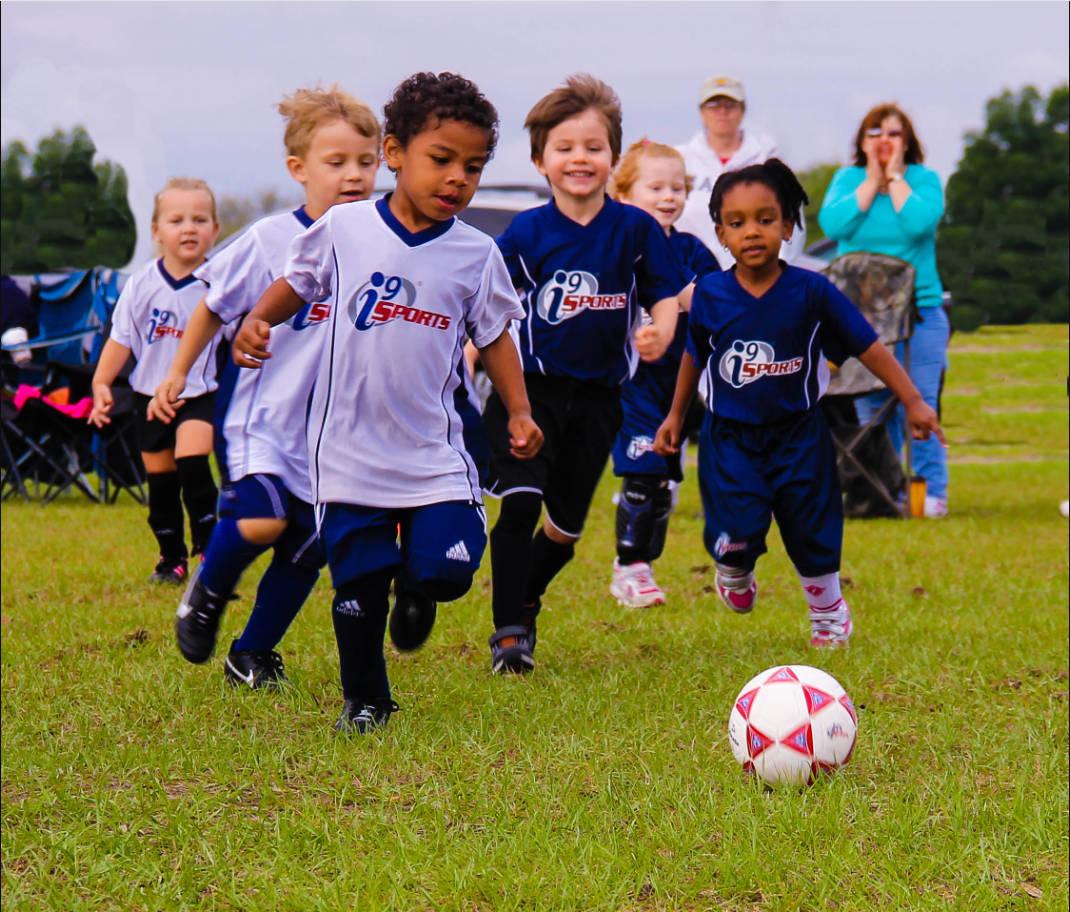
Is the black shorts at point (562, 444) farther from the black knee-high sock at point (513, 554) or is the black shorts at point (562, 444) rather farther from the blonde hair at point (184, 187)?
the blonde hair at point (184, 187)

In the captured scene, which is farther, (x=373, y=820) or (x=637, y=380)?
(x=637, y=380)

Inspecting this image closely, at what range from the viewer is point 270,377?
15.7ft

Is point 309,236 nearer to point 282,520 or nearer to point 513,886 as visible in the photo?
point 282,520

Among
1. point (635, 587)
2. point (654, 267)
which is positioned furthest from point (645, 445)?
point (654, 267)

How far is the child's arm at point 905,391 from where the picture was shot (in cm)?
500

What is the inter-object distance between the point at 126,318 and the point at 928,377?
19.6ft

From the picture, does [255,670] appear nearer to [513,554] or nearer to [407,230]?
Answer: [513,554]

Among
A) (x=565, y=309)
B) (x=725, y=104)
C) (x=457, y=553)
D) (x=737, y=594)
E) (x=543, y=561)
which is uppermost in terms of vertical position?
(x=725, y=104)

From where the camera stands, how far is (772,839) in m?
3.60

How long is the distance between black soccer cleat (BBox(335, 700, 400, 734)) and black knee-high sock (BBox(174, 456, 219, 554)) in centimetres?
335

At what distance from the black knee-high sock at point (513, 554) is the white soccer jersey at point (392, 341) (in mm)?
1206

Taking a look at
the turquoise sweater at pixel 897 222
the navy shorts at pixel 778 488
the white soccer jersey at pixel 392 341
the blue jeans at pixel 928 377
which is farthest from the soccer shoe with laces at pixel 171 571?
the blue jeans at pixel 928 377

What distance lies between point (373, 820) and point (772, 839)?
3.21 feet

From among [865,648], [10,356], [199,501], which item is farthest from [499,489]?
[10,356]
